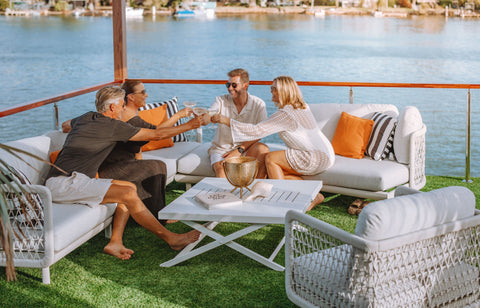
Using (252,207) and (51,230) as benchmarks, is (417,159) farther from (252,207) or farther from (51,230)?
(51,230)

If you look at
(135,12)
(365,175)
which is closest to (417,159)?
(365,175)

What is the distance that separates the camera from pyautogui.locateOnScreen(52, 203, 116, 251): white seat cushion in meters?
2.71

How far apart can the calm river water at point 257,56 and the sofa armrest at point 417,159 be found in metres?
18.5

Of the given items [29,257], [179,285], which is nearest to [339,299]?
[179,285]

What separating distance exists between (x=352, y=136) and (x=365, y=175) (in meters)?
0.46

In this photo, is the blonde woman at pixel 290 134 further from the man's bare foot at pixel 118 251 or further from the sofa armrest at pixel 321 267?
the sofa armrest at pixel 321 267

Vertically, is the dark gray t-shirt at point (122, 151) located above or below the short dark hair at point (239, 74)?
below

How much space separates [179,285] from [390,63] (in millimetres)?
28127

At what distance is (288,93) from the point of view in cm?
361

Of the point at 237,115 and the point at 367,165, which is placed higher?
the point at 237,115

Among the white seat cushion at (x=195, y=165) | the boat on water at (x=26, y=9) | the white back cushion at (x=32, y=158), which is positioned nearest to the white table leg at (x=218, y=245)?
the white back cushion at (x=32, y=158)

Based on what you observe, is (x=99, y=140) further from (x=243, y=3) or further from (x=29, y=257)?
(x=243, y=3)

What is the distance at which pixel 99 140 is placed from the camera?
3.06 m

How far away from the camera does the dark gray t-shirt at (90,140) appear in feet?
9.99
